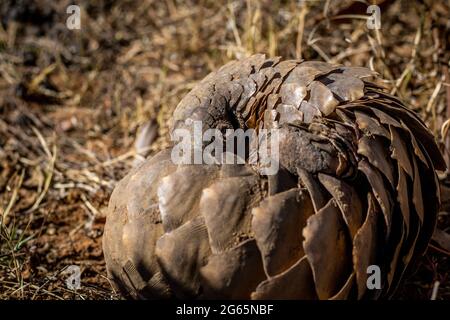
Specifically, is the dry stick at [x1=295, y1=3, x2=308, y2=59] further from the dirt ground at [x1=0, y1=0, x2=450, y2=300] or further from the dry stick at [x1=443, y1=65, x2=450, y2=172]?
the dry stick at [x1=443, y1=65, x2=450, y2=172]

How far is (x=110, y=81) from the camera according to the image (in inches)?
109

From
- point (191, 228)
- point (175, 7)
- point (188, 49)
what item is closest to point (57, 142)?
point (188, 49)

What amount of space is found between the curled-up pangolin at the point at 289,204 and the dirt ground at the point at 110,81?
12.7 inches

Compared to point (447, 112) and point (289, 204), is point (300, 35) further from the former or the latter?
point (289, 204)

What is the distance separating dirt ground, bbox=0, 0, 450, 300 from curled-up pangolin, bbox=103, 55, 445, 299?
323mm

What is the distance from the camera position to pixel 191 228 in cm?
129

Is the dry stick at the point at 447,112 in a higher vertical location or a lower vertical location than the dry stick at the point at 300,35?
lower

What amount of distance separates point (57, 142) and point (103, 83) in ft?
1.34

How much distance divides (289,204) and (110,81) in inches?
64.8

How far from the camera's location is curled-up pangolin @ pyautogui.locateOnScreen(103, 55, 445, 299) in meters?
1.28

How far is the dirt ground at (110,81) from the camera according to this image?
76.4 inches

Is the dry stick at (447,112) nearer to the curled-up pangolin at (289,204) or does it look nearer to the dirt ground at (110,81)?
the dirt ground at (110,81)

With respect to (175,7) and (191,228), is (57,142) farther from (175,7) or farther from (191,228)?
(191,228)

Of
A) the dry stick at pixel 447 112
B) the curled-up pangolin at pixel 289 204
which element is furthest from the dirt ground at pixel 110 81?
the curled-up pangolin at pixel 289 204
